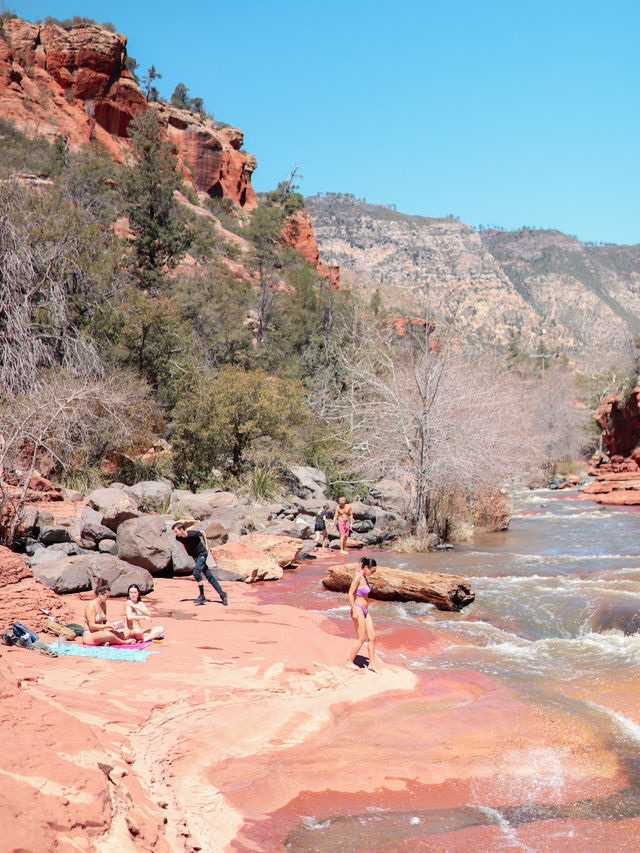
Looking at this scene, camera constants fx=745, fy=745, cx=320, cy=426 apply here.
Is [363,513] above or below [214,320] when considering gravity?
below

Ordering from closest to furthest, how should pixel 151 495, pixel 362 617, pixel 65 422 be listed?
pixel 362 617, pixel 65 422, pixel 151 495

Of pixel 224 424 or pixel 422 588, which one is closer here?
pixel 422 588

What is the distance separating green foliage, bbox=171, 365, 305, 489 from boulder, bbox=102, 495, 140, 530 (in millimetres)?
7644

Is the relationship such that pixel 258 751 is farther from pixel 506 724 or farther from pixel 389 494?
pixel 389 494

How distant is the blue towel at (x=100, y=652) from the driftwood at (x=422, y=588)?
475 centimetres

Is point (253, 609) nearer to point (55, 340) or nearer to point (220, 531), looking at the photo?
point (220, 531)

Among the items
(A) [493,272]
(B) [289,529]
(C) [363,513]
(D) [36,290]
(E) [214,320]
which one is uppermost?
(A) [493,272]

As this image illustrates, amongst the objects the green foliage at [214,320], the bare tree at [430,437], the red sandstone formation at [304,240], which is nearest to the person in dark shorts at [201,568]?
the bare tree at [430,437]

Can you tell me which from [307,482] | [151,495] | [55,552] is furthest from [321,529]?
[55,552]

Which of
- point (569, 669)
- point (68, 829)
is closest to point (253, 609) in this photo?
point (569, 669)

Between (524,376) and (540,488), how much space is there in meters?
27.1

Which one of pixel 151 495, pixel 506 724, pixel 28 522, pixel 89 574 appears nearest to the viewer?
pixel 506 724

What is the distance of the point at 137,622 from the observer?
10.0 metres

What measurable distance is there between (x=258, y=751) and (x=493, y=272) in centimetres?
13582
